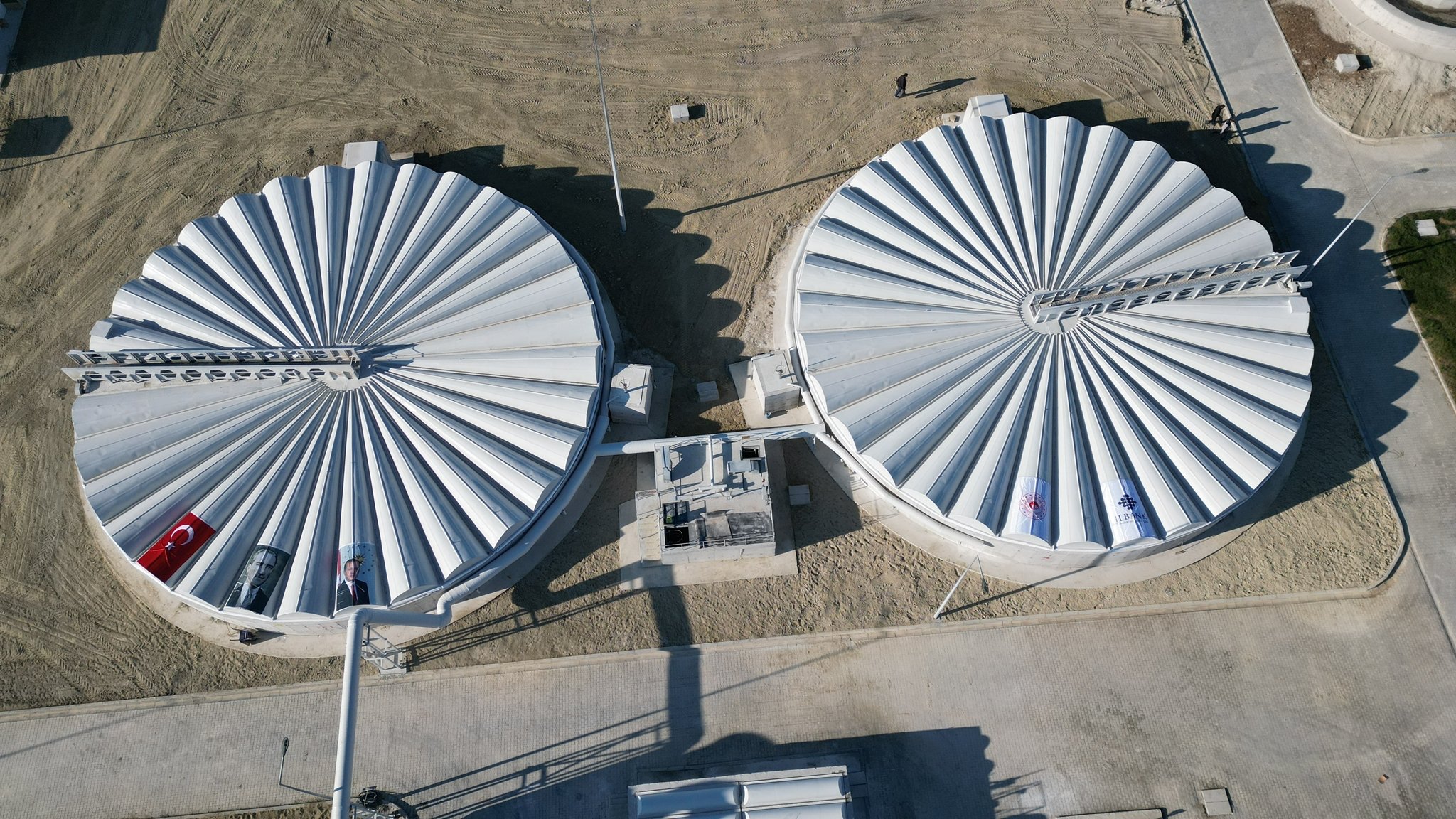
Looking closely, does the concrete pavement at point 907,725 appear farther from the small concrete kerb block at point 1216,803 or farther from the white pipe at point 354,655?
the white pipe at point 354,655

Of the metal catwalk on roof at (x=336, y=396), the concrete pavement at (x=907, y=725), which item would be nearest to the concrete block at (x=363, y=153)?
the metal catwalk on roof at (x=336, y=396)

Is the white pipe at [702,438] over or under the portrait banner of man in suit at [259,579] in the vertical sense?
over

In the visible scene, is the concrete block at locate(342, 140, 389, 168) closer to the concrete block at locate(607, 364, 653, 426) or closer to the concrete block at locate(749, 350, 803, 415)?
the concrete block at locate(607, 364, 653, 426)

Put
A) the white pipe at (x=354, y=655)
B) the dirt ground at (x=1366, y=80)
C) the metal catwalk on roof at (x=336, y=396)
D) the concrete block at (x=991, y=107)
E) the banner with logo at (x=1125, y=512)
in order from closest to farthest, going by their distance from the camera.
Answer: the white pipe at (x=354, y=655), the metal catwalk on roof at (x=336, y=396), the banner with logo at (x=1125, y=512), the concrete block at (x=991, y=107), the dirt ground at (x=1366, y=80)

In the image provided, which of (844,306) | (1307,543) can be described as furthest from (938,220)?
(1307,543)

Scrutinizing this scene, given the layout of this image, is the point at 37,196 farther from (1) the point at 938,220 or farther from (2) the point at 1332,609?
(2) the point at 1332,609

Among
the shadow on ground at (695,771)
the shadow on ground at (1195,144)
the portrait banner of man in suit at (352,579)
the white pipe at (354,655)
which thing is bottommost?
the shadow on ground at (695,771)
